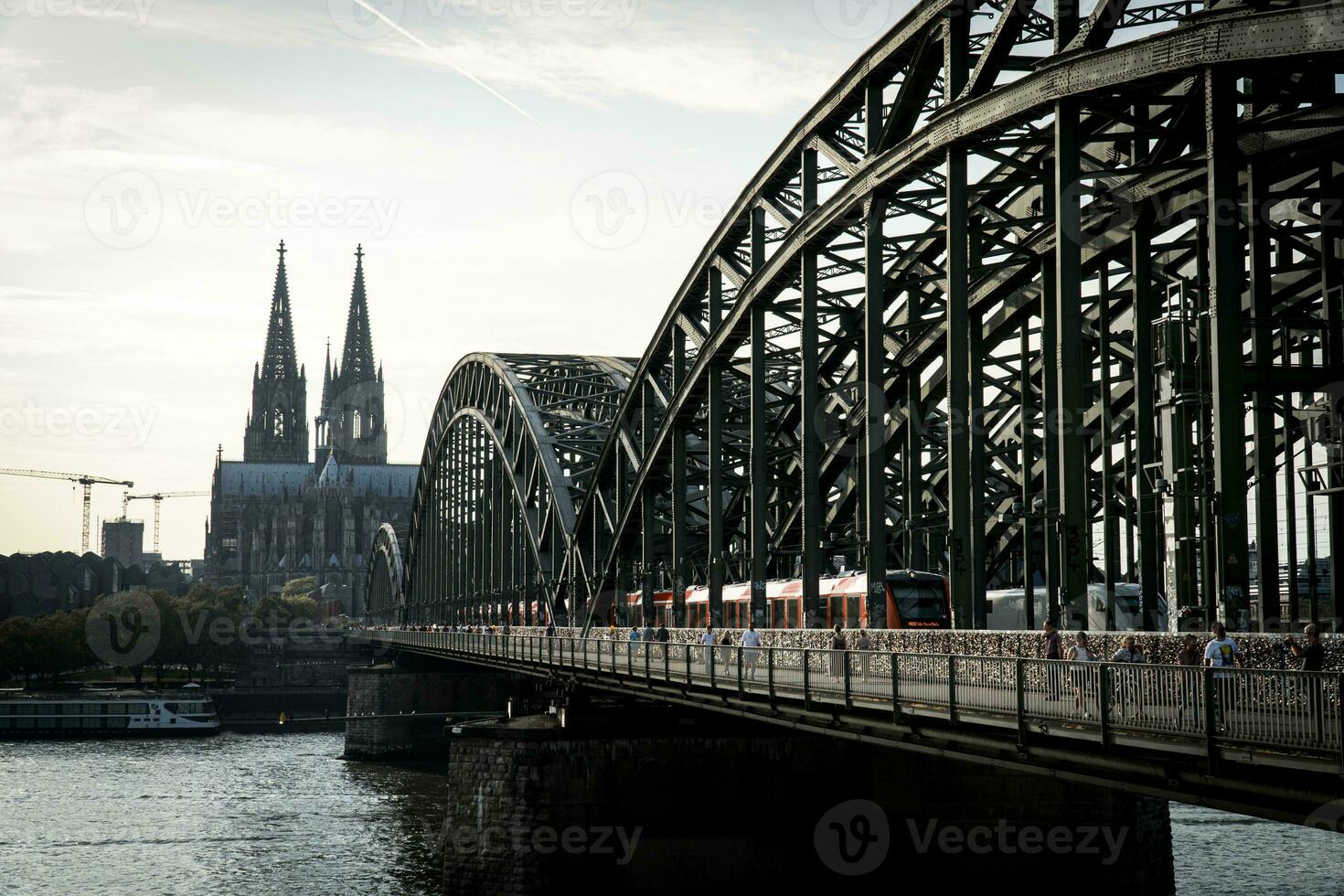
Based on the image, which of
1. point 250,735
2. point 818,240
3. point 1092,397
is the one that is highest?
point 818,240

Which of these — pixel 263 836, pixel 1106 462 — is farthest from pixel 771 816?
pixel 263 836

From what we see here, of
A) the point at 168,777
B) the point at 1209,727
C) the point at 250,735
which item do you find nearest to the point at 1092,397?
the point at 1209,727

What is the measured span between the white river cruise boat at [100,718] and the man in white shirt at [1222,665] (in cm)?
10711

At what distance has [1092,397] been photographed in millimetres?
49938

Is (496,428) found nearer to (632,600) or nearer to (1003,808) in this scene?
(632,600)

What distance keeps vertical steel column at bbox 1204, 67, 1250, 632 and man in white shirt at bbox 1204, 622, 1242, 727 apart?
4.35 m

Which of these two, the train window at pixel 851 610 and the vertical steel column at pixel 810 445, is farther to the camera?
the train window at pixel 851 610

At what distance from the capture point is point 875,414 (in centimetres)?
3475

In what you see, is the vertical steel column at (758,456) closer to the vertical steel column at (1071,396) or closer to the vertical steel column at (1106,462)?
the vertical steel column at (1106,462)

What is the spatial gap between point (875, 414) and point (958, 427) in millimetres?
3966

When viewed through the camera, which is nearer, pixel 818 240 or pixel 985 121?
pixel 985 121

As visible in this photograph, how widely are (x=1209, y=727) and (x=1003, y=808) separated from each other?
23756 millimetres

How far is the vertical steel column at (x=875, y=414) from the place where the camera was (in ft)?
114

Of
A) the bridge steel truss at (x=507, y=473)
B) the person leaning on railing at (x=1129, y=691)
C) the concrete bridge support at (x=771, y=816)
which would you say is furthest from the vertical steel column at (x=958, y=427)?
the bridge steel truss at (x=507, y=473)
